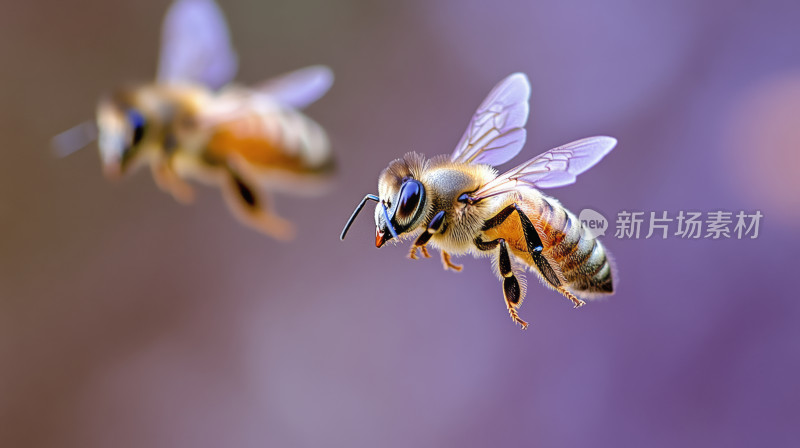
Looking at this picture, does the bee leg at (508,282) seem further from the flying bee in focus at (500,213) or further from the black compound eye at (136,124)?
the black compound eye at (136,124)

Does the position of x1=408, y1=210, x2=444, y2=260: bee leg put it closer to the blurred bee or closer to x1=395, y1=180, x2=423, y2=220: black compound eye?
x1=395, y1=180, x2=423, y2=220: black compound eye

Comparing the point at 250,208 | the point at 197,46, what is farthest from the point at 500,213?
the point at 197,46

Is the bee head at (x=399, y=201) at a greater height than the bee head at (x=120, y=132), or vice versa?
the bee head at (x=120, y=132)

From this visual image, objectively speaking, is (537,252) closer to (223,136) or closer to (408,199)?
(408,199)

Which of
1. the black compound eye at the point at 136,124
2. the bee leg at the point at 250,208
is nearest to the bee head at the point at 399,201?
the bee leg at the point at 250,208

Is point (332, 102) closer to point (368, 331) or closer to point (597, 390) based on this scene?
point (368, 331)

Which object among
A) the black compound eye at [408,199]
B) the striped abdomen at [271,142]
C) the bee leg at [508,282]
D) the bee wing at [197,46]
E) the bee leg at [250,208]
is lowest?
the bee leg at [508,282]
